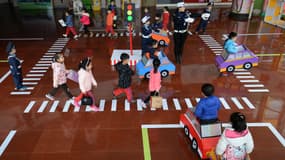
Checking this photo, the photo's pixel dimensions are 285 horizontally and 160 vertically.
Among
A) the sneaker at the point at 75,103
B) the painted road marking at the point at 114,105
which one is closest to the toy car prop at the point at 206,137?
the painted road marking at the point at 114,105

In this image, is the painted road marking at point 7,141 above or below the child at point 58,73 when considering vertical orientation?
below

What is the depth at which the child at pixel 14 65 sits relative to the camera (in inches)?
219

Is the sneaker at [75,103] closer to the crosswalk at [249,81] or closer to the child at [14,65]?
the child at [14,65]

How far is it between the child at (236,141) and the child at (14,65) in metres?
4.93

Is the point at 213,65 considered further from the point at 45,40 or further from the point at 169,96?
the point at 45,40

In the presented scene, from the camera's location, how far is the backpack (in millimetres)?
3029

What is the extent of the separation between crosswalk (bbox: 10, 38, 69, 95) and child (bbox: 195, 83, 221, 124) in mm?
4365

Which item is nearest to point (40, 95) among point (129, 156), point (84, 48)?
point (129, 156)

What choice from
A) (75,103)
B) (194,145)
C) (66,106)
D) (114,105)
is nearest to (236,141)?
(194,145)

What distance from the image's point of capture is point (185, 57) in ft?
27.3

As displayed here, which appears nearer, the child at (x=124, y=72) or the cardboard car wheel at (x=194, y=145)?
the cardboard car wheel at (x=194, y=145)

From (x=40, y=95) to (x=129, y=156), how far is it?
3100 millimetres

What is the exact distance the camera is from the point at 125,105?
5.56m

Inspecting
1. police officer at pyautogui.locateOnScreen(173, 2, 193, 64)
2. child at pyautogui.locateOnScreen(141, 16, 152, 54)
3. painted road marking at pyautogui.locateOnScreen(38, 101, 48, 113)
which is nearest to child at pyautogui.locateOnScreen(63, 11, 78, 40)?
child at pyautogui.locateOnScreen(141, 16, 152, 54)
